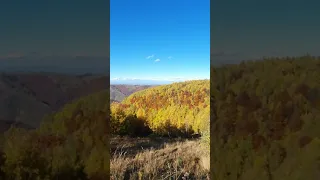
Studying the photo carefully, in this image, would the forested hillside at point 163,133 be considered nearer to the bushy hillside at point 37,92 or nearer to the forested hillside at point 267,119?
the forested hillside at point 267,119

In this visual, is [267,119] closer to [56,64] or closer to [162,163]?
[56,64]

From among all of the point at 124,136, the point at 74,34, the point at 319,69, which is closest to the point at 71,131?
the point at 74,34

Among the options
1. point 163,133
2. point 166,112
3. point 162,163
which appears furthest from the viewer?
point 166,112

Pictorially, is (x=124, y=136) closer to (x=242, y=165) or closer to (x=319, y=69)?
(x=242, y=165)

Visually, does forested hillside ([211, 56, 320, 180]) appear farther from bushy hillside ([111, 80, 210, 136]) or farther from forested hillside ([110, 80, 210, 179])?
bushy hillside ([111, 80, 210, 136])

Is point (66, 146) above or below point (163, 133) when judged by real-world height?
above

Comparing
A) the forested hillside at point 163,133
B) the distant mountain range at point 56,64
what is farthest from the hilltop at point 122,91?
the distant mountain range at point 56,64

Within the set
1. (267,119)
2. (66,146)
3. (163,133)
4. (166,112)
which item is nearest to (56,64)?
(66,146)
